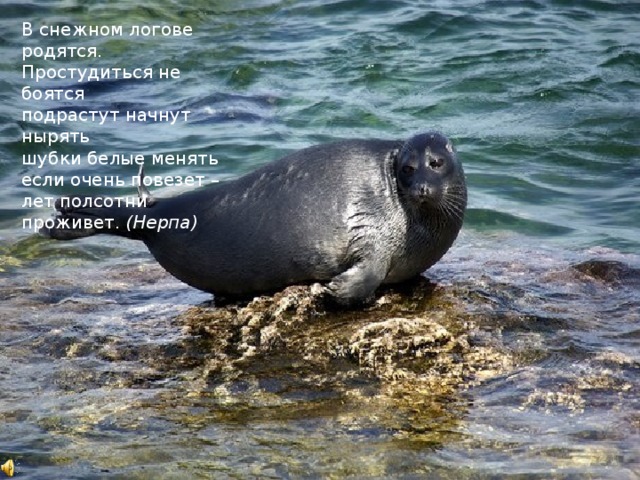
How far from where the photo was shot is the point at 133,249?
810 centimetres

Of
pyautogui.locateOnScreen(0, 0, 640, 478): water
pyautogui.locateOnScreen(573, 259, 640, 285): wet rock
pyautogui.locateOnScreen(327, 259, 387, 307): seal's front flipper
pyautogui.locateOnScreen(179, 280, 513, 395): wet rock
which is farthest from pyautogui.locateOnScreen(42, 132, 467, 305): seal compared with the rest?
pyautogui.locateOnScreen(573, 259, 640, 285): wet rock

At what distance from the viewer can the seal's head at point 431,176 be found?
19.4 ft

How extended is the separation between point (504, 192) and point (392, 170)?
3.46 meters

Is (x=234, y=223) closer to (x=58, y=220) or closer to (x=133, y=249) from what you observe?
(x=58, y=220)

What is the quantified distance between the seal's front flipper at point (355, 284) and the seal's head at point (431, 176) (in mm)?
426

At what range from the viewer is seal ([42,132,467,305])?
594 centimetres

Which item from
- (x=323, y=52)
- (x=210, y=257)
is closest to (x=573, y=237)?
(x=210, y=257)

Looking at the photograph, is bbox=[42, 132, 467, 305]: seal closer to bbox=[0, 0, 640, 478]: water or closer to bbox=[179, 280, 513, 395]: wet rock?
bbox=[179, 280, 513, 395]: wet rock

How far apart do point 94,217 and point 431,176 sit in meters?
1.87

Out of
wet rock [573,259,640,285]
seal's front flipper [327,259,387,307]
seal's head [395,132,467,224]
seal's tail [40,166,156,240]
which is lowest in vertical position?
wet rock [573,259,640,285]

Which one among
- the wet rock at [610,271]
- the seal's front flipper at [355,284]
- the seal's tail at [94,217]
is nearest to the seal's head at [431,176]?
the seal's front flipper at [355,284]

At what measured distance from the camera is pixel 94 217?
6379 millimetres

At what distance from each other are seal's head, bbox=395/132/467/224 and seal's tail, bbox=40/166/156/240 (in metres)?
1.45

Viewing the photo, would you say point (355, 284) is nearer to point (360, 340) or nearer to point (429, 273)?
point (360, 340)
